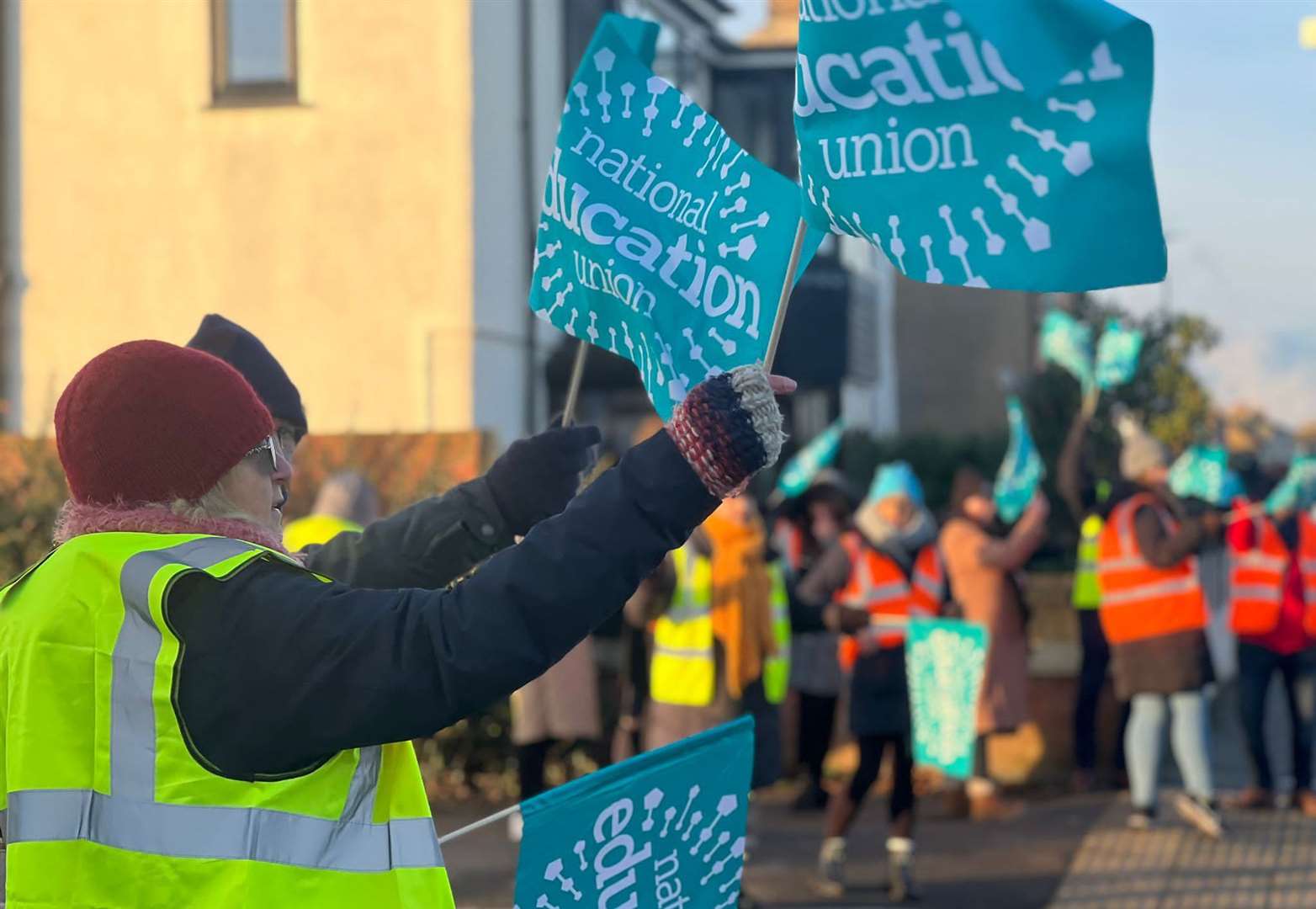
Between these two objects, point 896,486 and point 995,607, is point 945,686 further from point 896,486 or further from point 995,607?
point 995,607

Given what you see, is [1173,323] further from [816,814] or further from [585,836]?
[585,836]

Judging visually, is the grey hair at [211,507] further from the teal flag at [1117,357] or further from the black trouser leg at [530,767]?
the teal flag at [1117,357]

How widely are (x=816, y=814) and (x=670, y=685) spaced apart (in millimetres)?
2368

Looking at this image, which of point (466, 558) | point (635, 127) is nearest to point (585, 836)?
point (466, 558)

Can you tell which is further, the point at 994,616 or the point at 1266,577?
the point at 1266,577

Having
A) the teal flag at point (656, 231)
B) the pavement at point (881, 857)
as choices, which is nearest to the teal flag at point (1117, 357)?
the pavement at point (881, 857)

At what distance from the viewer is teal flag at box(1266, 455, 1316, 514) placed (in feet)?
36.4

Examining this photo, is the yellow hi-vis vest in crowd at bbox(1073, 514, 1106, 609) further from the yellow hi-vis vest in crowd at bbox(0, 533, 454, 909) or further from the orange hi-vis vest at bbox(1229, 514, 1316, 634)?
the yellow hi-vis vest in crowd at bbox(0, 533, 454, 909)

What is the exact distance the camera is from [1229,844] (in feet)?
29.7

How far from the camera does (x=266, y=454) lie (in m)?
2.62

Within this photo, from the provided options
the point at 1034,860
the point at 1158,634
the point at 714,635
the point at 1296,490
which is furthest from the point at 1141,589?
the point at 1296,490

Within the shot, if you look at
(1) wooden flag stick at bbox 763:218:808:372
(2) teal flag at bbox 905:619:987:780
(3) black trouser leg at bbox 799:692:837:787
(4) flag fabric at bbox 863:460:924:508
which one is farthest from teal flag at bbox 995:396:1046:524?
(1) wooden flag stick at bbox 763:218:808:372

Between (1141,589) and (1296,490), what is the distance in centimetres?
277

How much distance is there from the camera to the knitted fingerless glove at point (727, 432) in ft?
7.91
